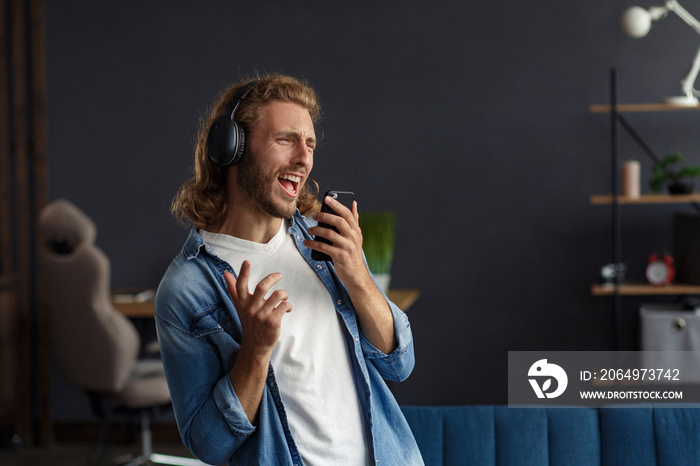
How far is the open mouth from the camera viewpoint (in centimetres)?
129

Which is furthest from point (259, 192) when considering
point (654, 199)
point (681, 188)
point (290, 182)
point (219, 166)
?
point (681, 188)

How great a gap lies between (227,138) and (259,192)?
11 cm

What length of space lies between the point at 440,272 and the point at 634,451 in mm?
2239

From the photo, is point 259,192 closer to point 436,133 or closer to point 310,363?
point 310,363

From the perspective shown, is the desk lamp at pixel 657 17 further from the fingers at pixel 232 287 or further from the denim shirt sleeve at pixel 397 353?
the fingers at pixel 232 287

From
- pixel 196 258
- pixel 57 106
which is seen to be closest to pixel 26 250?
pixel 57 106

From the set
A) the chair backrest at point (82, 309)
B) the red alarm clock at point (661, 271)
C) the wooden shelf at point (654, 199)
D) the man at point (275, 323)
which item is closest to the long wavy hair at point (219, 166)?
the man at point (275, 323)

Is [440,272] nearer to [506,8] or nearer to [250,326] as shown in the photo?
[506,8]

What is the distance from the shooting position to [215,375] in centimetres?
119

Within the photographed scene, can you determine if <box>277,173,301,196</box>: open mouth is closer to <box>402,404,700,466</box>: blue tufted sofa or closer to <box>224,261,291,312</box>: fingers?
<box>224,261,291,312</box>: fingers

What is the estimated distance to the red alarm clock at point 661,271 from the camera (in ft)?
11.3

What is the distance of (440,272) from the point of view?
12.7ft

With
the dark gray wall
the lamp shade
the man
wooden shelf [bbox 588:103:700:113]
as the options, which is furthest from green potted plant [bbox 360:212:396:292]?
the man

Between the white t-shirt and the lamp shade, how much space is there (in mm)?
2571
